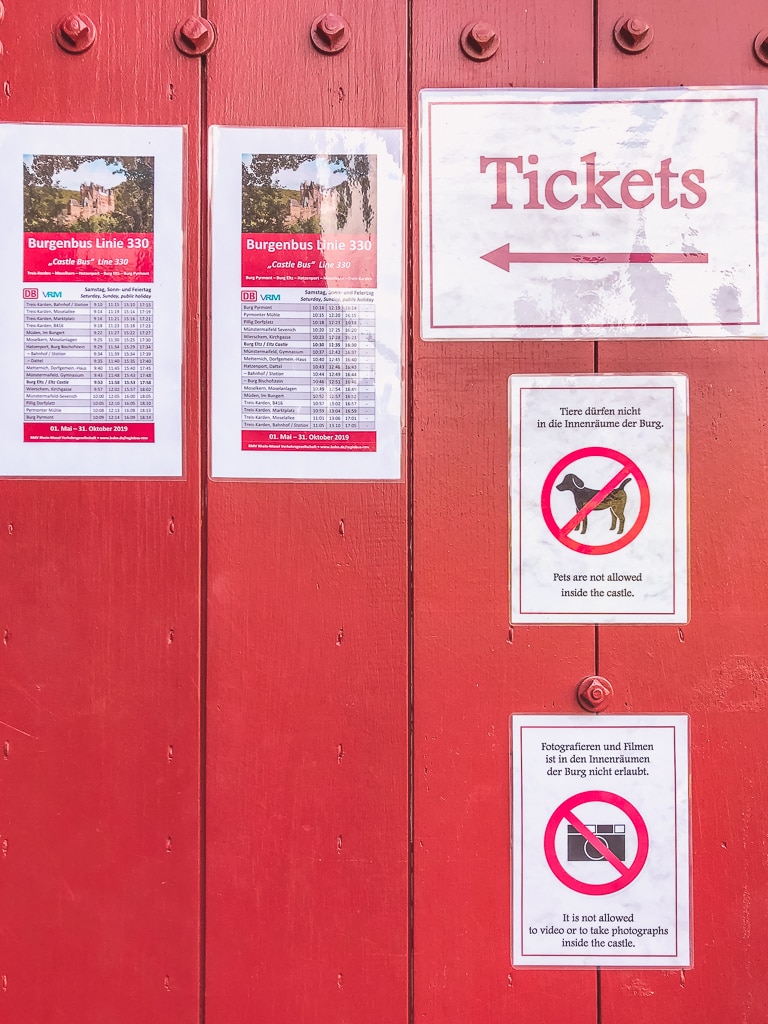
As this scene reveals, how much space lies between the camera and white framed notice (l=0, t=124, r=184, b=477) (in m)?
1.29

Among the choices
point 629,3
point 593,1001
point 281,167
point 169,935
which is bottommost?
point 593,1001

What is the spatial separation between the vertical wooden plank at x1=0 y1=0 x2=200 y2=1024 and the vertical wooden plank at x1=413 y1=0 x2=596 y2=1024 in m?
0.39

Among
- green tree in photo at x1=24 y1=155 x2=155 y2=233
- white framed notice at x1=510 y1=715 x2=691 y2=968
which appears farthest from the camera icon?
green tree in photo at x1=24 y1=155 x2=155 y2=233

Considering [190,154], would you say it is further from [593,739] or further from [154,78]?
[593,739]

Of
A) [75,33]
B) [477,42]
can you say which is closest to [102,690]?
[75,33]

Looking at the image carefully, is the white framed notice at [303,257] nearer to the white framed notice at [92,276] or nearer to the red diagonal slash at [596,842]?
the white framed notice at [92,276]

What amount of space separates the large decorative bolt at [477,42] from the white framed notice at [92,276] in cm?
50

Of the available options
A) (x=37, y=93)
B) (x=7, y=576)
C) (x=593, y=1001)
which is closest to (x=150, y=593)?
(x=7, y=576)

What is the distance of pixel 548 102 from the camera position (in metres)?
1.29

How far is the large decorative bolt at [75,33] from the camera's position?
4.14ft

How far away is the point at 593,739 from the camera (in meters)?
1.30

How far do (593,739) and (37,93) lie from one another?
4.67 feet

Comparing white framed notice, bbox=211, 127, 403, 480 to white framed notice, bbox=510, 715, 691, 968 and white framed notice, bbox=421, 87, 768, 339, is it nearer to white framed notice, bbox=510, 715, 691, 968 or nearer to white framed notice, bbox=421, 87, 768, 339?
white framed notice, bbox=421, 87, 768, 339

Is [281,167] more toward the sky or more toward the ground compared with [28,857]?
more toward the sky
